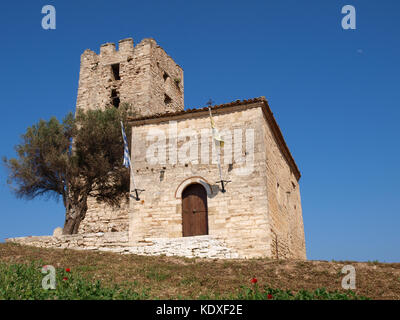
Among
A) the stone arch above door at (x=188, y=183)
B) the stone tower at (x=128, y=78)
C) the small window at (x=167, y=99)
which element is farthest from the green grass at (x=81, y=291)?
the small window at (x=167, y=99)

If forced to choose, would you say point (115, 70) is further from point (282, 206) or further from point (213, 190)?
point (282, 206)

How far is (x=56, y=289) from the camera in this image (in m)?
7.87

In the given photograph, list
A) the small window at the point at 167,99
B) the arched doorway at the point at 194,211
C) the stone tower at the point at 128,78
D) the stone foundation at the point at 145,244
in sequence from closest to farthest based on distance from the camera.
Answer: the stone foundation at the point at 145,244 < the arched doorway at the point at 194,211 < the stone tower at the point at 128,78 < the small window at the point at 167,99

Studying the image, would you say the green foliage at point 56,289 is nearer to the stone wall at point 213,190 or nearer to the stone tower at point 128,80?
the stone wall at point 213,190

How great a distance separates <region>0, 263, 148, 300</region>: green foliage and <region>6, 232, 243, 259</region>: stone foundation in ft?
16.5

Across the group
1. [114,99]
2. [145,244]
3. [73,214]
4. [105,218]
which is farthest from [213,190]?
[114,99]

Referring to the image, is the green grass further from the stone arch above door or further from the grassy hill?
the stone arch above door

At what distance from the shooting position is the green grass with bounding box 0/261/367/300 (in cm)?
716

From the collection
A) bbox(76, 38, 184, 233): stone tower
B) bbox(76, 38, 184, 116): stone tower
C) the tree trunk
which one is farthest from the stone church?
bbox(76, 38, 184, 116): stone tower

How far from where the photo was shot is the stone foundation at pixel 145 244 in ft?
45.7

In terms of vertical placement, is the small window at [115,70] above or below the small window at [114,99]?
above

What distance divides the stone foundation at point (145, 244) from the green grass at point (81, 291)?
410cm

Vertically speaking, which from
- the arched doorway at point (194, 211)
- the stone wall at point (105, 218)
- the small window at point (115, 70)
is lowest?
the arched doorway at point (194, 211)
